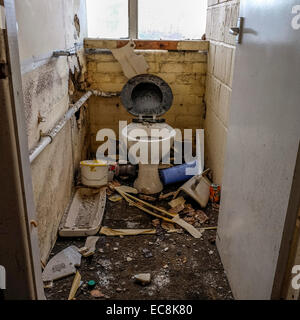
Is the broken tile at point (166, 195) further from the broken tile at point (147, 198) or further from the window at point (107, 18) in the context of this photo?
the window at point (107, 18)

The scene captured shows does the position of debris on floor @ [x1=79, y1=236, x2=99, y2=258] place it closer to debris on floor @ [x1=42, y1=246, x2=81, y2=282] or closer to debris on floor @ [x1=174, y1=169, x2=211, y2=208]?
debris on floor @ [x1=42, y1=246, x2=81, y2=282]

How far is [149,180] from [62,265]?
1196 mm

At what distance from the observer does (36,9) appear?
1.73 m

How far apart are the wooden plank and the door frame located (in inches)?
98.1

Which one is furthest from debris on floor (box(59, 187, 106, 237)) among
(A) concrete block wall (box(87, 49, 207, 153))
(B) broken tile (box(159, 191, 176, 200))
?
(A) concrete block wall (box(87, 49, 207, 153))

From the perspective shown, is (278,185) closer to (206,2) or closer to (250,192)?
(250,192)

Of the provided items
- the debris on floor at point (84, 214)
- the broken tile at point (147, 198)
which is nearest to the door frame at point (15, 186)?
the debris on floor at point (84, 214)

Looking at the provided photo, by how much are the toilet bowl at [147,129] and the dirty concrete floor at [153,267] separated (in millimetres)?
542

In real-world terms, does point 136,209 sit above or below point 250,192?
below

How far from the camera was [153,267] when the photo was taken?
1968mm

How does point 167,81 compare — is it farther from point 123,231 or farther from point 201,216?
point 123,231

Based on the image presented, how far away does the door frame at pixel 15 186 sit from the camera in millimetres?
798

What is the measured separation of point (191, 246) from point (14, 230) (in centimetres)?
150
